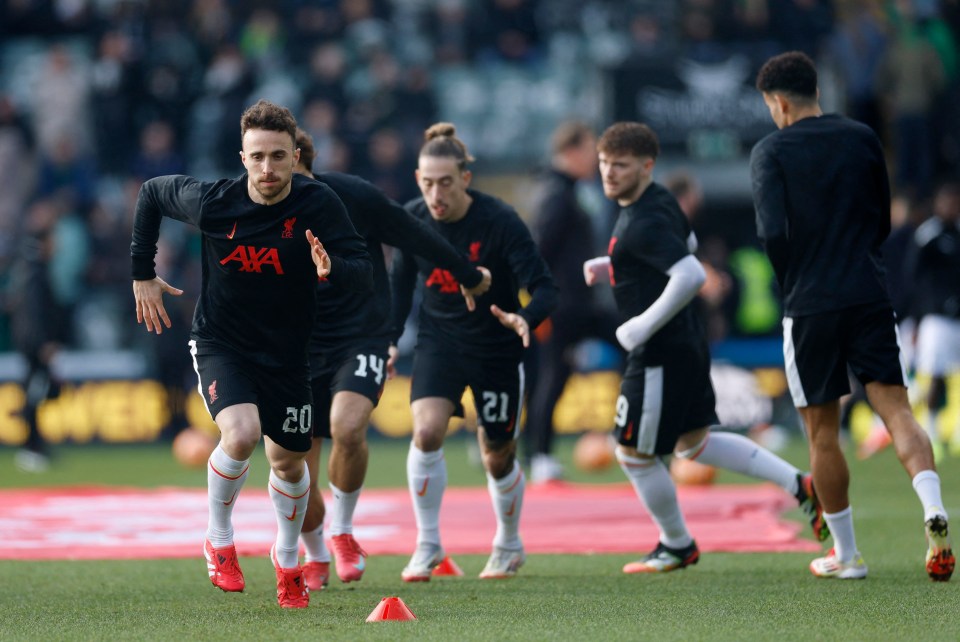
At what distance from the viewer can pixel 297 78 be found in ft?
73.0

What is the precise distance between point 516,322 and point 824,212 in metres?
1.59

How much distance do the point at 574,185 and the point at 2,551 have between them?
600 cm

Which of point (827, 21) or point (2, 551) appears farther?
point (827, 21)

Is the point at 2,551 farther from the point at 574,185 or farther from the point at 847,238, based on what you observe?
the point at 574,185

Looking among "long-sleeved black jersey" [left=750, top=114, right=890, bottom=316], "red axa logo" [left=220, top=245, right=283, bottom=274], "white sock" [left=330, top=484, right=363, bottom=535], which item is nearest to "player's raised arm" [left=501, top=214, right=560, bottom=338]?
"long-sleeved black jersey" [left=750, top=114, right=890, bottom=316]

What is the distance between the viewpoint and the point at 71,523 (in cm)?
1060

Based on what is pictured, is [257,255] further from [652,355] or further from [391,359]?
[652,355]

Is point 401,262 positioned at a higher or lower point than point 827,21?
lower

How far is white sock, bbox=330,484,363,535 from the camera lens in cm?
771

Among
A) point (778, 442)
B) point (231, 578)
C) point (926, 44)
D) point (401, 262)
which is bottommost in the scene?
point (778, 442)

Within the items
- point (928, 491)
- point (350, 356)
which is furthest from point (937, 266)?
point (350, 356)

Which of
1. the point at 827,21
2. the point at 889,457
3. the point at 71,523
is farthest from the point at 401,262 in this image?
the point at 827,21

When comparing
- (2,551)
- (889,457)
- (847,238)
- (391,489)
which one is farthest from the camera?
(889,457)

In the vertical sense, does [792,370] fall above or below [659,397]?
above
